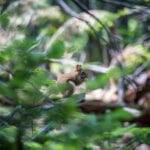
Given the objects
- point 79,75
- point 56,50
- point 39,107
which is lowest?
point 79,75

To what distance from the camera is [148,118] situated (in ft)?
12.5

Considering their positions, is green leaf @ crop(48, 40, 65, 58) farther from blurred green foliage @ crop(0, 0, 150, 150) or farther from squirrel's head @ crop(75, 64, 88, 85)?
squirrel's head @ crop(75, 64, 88, 85)

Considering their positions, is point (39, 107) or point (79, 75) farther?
point (79, 75)

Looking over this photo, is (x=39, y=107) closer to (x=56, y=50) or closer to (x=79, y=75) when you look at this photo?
(x=56, y=50)

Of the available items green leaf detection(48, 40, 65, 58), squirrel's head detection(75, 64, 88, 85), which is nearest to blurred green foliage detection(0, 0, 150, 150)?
green leaf detection(48, 40, 65, 58)

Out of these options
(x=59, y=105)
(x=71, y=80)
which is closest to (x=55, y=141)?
(x=59, y=105)

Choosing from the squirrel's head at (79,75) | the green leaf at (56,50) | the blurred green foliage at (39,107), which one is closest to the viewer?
the blurred green foliage at (39,107)

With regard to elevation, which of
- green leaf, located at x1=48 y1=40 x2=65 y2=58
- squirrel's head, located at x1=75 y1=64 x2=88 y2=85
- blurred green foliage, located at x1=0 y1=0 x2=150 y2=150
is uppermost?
green leaf, located at x1=48 y1=40 x2=65 y2=58

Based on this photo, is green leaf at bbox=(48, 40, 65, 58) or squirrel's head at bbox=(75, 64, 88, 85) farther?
squirrel's head at bbox=(75, 64, 88, 85)

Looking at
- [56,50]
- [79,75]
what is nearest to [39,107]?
[56,50]

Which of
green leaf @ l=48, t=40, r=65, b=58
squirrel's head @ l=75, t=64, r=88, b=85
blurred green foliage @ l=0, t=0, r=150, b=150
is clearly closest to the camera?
blurred green foliage @ l=0, t=0, r=150, b=150

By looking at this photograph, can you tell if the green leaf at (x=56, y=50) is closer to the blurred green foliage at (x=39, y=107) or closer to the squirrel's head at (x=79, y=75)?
the blurred green foliage at (x=39, y=107)

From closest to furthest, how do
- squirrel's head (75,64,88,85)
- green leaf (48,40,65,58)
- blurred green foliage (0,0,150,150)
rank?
blurred green foliage (0,0,150,150) < green leaf (48,40,65,58) < squirrel's head (75,64,88,85)

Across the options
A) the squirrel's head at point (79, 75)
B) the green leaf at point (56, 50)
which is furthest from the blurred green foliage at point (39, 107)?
the squirrel's head at point (79, 75)
